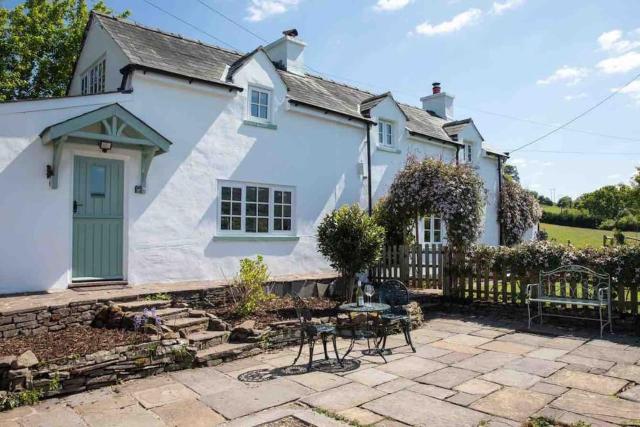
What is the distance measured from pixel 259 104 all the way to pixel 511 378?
29.9 ft

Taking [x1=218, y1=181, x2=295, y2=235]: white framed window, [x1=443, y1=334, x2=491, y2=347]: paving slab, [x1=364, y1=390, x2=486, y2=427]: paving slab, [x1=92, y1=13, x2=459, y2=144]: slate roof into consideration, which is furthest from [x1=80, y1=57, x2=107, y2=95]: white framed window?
[x1=364, y1=390, x2=486, y2=427]: paving slab

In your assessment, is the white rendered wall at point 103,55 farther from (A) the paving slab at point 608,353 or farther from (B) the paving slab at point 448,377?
(A) the paving slab at point 608,353

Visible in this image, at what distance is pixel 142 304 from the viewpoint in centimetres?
802

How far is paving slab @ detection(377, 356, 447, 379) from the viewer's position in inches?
244

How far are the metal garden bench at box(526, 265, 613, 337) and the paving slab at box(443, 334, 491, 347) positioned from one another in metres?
1.67

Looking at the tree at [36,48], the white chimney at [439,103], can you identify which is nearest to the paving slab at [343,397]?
the white chimney at [439,103]

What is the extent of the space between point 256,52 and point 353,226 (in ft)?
17.8

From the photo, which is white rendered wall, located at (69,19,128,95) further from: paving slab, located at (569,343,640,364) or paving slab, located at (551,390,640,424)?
paving slab, located at (569,343,640,364)

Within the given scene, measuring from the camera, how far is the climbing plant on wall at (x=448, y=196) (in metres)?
12.0

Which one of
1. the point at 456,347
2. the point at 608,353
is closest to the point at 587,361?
the point at 608,353

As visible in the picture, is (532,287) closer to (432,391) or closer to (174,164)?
(432,391)

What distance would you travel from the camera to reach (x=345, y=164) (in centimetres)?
1412

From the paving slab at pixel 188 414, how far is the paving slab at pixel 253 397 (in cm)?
9

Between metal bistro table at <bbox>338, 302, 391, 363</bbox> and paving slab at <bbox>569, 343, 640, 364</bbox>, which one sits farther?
metal bistro table at <bbox>338, 302, 391, 363</bbox>
